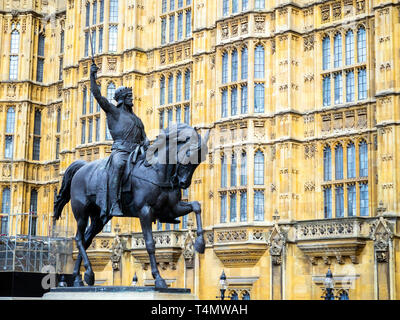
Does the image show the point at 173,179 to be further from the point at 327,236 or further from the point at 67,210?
the point at 67,210

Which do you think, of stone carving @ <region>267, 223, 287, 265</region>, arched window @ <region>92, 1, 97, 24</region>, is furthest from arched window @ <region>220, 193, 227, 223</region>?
arched window @ <region>92, 1, 97, 24</region>

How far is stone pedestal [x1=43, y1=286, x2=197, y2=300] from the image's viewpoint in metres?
11.2

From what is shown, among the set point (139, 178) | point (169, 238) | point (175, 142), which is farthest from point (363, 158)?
point (175, 142)

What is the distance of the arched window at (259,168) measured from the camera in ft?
95.4

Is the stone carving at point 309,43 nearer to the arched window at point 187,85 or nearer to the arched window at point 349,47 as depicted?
the arched window at point 349,47

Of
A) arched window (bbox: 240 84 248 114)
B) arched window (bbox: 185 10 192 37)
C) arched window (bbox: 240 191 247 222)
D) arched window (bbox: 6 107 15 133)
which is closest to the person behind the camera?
arched window (bbox: 240 191 247 222)

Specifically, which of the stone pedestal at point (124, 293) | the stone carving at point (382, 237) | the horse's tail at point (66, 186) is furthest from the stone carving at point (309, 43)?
the stone pedestal at point (124, 293)

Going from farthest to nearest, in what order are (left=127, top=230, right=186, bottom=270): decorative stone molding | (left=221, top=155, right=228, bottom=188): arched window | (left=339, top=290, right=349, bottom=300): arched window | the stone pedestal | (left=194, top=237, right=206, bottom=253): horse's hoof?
(left=127, top=230, right=186, bottom=270): decorative stone molding < (left=221, top=155, right=228, bottom=188): arched window < (left=339, top=290, right=349, bottom=300): arched window < (left=194, top=237, right=206, bottom=253): horse's hoof < the stone pedestal

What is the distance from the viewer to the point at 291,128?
2862 centimetres

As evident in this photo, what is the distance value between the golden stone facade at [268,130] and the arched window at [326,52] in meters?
0.05

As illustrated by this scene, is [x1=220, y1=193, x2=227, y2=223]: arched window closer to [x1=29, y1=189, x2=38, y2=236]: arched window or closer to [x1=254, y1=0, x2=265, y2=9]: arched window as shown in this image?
[x1=254, y1=0, x2=265, y2=9]: arched window

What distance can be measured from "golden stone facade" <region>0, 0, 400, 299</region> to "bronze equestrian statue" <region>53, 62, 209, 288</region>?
1423 centimetres
